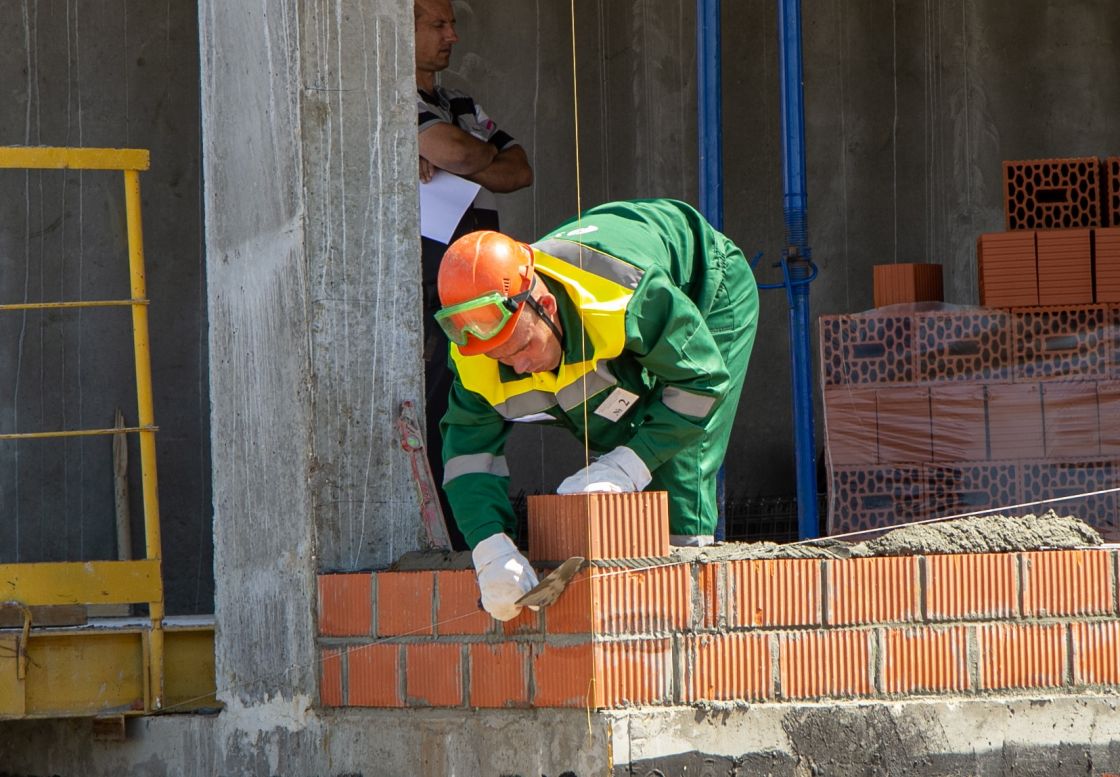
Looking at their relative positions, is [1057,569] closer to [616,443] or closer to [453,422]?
[616,443]

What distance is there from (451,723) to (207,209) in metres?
1.78

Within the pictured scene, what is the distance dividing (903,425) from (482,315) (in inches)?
142

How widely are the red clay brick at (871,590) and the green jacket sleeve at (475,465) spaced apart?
840 mm

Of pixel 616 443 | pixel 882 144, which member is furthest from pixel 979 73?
pixel 616 443

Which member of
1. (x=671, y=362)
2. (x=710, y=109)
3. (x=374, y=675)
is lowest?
(x=374, y=675)

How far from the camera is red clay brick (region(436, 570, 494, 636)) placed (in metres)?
3.56

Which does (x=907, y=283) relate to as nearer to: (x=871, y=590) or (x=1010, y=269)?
(x=1010, y=269)

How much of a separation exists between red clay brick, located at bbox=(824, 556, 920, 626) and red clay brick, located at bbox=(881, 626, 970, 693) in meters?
0.05

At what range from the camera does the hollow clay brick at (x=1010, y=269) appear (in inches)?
251

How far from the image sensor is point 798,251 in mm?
6629

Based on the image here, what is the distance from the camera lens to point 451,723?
3627 mm

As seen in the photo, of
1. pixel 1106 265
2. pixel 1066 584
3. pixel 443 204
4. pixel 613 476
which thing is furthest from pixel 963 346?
pixel 613 476

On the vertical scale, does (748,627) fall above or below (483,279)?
below

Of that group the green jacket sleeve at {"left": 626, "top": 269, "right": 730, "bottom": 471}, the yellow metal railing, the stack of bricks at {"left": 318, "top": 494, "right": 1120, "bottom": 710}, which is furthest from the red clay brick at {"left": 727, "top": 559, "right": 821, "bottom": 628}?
the yellow metal railing
